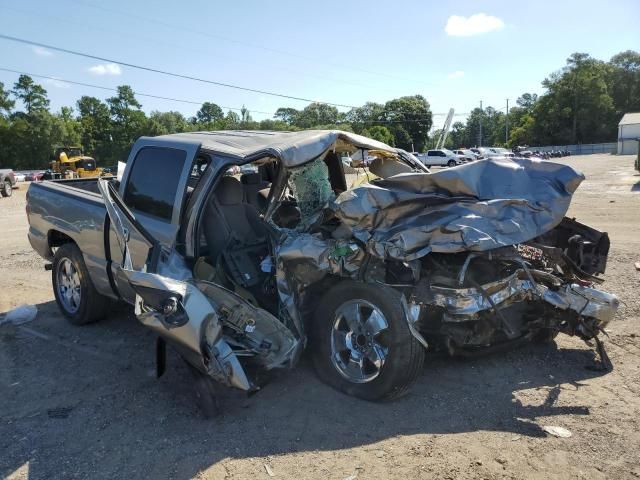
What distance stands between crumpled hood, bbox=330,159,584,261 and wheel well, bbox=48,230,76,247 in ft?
12.0

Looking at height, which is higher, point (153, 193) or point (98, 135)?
point (98, 135)

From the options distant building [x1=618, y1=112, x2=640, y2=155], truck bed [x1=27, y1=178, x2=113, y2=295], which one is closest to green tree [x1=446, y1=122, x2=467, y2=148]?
distant building [x1=618, y1=112, x2=640, y2=155]

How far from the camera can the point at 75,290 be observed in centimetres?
575

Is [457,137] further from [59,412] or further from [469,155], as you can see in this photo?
[59,412]

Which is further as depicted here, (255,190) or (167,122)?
(167,122)

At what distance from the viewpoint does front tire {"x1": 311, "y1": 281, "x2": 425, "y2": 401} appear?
3508 millimetres

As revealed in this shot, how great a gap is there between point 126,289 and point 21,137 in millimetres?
63913

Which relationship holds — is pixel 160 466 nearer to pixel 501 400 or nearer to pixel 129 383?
pixel 129 383

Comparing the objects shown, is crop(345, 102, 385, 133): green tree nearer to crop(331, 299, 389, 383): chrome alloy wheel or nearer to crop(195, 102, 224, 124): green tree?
crop(195, 102, 224, 124): green tree

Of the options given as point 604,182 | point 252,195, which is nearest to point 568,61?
point 604,182

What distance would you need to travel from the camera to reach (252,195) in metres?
5.16

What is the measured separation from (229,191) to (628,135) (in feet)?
243

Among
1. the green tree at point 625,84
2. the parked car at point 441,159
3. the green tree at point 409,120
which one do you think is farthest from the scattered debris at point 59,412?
the green tree at point 625,84

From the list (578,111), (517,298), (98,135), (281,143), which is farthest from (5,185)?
(578,111)
